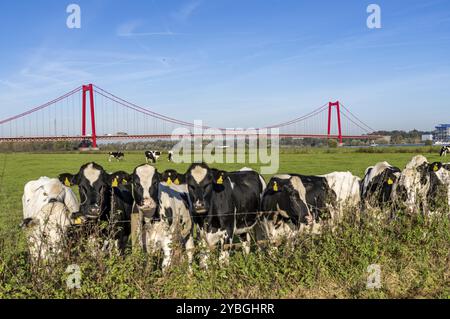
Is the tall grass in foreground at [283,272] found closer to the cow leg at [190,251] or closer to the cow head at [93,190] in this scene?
the cow leg at [190,251]

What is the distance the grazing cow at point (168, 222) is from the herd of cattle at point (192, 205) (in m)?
0.01

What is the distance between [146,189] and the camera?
5707 millimetres

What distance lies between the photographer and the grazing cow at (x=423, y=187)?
20.0 ft

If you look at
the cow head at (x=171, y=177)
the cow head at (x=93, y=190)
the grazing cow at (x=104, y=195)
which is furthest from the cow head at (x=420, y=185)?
the cow head at (x=93, y=190)

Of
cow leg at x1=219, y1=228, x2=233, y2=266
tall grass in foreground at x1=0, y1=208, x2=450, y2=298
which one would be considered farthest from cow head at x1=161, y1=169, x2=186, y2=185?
tall grass in foreground at x1=0, y1=208, x2=450, y2=298

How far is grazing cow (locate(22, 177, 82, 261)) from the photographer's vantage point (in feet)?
14.4
